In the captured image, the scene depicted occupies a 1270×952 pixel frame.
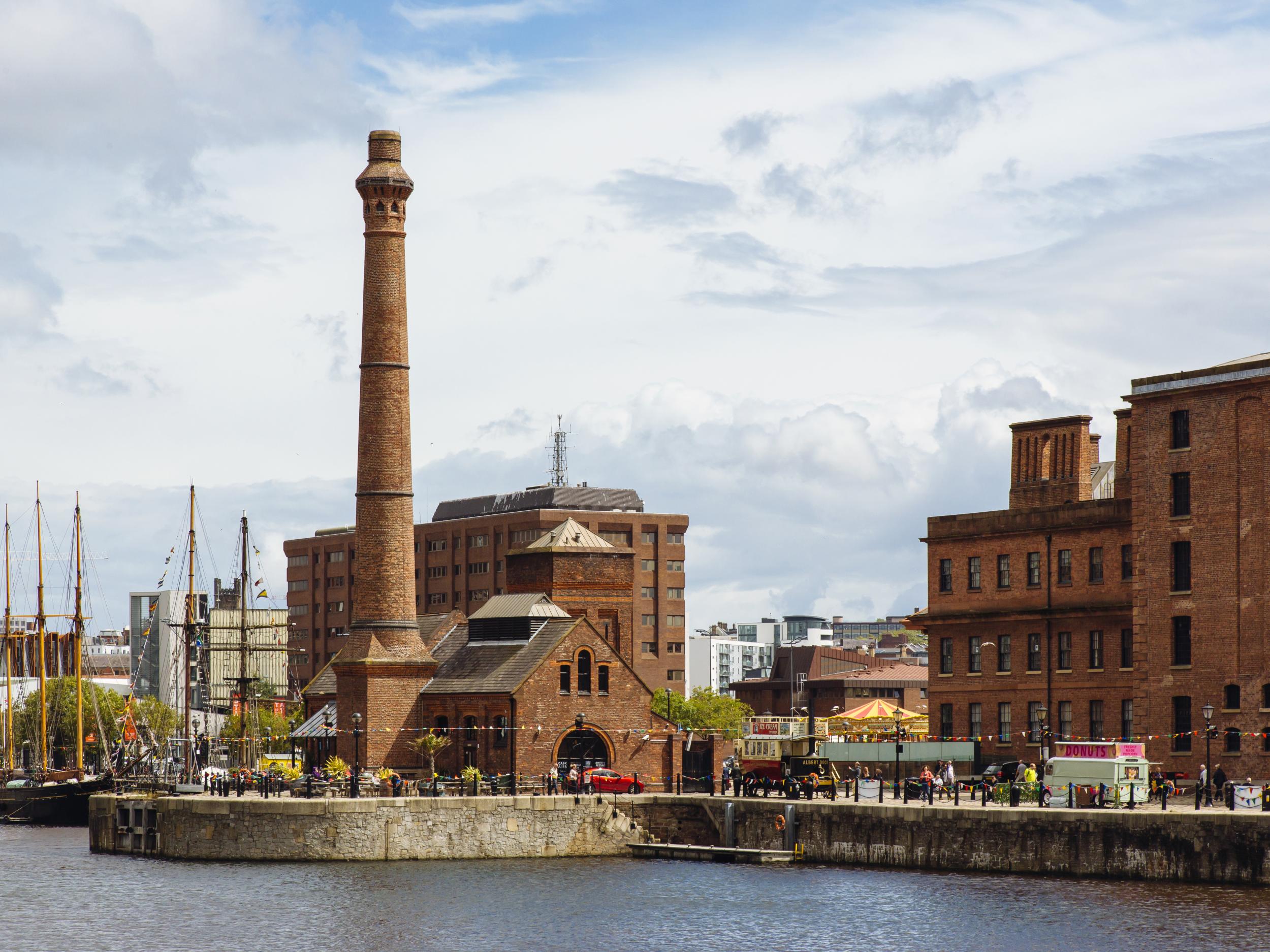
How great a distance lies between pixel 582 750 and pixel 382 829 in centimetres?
1754

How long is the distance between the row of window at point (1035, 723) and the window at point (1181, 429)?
12074mm

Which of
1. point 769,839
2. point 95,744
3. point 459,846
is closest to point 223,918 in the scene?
point 459,846

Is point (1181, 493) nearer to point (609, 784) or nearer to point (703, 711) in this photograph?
point (609, 784)

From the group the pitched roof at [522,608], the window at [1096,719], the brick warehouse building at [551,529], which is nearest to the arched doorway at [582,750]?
the pitched roof at [522,608]

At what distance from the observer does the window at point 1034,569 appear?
8969 centimetres

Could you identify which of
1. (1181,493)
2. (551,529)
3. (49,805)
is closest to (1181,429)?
(1181,493)

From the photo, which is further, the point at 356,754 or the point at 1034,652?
the point at 1034,652

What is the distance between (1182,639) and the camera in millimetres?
80125

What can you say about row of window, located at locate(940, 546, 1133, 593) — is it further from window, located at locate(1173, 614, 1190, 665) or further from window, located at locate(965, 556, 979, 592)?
window, located at locate(1173, 614, 1190, 665)

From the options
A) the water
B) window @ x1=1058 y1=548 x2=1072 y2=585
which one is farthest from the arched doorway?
window @ x1=1058 y1=548 x2=1072 y2=585

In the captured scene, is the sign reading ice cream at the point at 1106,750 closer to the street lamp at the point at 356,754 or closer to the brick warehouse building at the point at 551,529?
the street lamp at the point at 356,754

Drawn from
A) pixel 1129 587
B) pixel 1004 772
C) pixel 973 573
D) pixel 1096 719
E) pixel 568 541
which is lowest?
pixel 1004 772

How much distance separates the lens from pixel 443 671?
9012cm

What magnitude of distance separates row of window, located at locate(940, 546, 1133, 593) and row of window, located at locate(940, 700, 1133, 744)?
5459 millimetres
